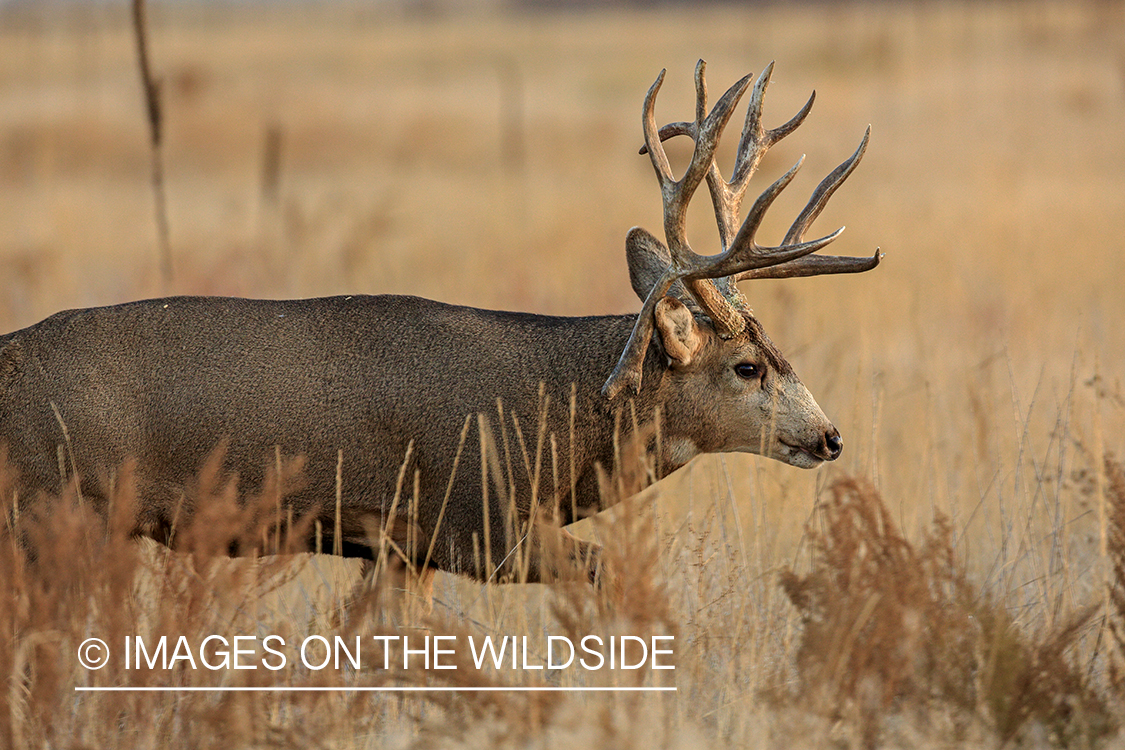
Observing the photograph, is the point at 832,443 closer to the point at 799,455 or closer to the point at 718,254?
the point at 799,455

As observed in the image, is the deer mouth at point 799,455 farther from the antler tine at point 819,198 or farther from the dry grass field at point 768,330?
the antler tine at point 819,198

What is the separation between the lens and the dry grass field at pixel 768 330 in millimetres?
3918

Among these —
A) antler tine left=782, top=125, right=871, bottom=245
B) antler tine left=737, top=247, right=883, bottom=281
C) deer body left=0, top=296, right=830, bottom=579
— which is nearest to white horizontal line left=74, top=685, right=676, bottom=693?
deer body left=0, top=296, right=830, bottom=579

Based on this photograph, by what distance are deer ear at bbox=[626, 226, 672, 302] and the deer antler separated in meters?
0.25

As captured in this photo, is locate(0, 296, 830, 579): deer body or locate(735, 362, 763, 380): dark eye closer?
locate(0, 296, 830, 579): deer body

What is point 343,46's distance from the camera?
145 ft

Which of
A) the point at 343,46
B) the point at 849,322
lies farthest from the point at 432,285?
the point at 343,46

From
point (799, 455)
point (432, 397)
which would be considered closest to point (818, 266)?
point (799, 455)

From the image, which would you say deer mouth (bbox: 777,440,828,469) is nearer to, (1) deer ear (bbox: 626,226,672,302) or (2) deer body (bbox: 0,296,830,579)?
(2) deer body (bbox: 0,296,830,579)

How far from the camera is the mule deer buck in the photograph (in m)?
4.52

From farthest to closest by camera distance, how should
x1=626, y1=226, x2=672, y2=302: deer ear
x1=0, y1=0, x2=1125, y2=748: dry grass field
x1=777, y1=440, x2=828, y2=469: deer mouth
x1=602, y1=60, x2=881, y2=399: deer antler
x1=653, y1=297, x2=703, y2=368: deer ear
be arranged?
1. x1=626, y1=226, x2=672, y2=302: deer ear
2. x1=777, y1=440, x2=828, y2=469: deer mouth
3. x1=653, y1=297, x2=703, y2=368: deer ear
4. x1=602, y1=60, x2=881, y2=399: deer antler
5. x1=0, y1=0, x2=1125, y2=748: dry grass field

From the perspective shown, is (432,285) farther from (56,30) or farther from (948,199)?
(56,30)

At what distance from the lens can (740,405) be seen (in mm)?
5082

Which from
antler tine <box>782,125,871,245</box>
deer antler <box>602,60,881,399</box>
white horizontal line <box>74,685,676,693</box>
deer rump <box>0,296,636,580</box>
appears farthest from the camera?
antler tine <box>782,125,871,245</box>
